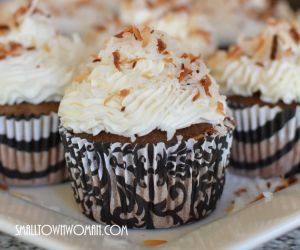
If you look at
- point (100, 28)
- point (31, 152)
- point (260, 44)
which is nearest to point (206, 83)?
point (260, 44)

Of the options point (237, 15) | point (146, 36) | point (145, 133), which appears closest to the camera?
point (145, 133)

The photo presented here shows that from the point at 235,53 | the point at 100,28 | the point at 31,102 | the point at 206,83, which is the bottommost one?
the point at 100,28

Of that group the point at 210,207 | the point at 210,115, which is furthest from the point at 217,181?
the point at 210,115

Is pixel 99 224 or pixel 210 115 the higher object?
pixel 210 115

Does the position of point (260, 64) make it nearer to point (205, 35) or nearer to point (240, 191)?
point (240, 191)

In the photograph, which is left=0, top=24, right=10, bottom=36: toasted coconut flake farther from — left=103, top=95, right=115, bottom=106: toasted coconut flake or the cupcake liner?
left=103, top=95, right=115, bottom=106: toasted coconut flake

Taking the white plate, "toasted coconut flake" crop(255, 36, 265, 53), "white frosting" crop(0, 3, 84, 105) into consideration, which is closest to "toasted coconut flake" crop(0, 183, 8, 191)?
the white plate

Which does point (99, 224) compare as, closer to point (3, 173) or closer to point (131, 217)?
point (131, 217)
